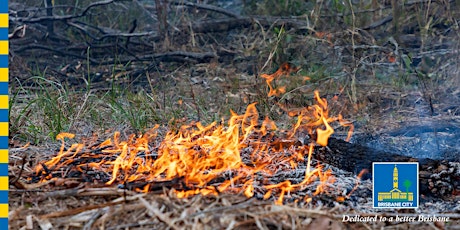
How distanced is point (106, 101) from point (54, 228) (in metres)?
1.87

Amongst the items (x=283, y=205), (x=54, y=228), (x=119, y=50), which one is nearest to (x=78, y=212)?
(x=54, y=228)

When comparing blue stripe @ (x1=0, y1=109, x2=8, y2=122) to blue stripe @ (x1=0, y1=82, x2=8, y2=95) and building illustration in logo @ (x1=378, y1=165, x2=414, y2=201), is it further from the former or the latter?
building illustration in logo @ (x1=378, y1=165, x2=414, y2=201)

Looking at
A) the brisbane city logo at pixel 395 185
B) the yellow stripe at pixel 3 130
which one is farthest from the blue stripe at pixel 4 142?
the brisbane city logo at pixel 395 185

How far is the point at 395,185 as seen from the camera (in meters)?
2.91

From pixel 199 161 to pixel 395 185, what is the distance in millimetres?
802

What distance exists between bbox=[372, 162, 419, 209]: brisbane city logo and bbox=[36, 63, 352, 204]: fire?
20cm

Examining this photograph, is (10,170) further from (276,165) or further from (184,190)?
(276,165)

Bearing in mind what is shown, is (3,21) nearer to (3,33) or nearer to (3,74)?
(3,33)

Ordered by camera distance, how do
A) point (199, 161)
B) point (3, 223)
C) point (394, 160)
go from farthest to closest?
point (394, 160), point (199, 161), point (3, 223)

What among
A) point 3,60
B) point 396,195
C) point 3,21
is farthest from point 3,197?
point 396,195

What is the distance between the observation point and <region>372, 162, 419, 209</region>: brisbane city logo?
283cm

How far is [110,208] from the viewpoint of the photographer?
96.4 inches

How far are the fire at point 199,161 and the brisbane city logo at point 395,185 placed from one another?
0.66 ft

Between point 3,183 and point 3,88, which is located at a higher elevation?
point 3,88
